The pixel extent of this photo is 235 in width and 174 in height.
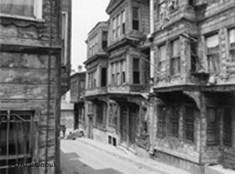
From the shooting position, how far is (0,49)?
210 inches

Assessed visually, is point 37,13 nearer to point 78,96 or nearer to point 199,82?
point 199,82

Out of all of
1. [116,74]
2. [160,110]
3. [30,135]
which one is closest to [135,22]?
[116,74]

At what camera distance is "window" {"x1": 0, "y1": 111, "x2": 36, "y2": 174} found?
528 cm

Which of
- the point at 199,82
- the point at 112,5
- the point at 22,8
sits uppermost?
the point at 112,5

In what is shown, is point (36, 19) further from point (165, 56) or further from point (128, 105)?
point (128, 105)

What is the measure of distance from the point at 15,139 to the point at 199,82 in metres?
8.91

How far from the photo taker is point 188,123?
1205 cm

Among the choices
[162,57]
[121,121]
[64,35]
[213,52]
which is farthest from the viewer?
[121,121]

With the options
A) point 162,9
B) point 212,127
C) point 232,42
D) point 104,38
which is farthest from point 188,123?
point 104,38

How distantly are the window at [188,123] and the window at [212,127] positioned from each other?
92cm

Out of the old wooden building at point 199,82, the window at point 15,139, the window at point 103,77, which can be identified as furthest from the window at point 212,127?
the window at point 103,77

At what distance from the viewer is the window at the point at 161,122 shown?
46.3 feet

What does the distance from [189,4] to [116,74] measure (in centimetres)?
923

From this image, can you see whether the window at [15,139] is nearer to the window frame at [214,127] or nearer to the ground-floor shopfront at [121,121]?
the window frame at [214,127]
